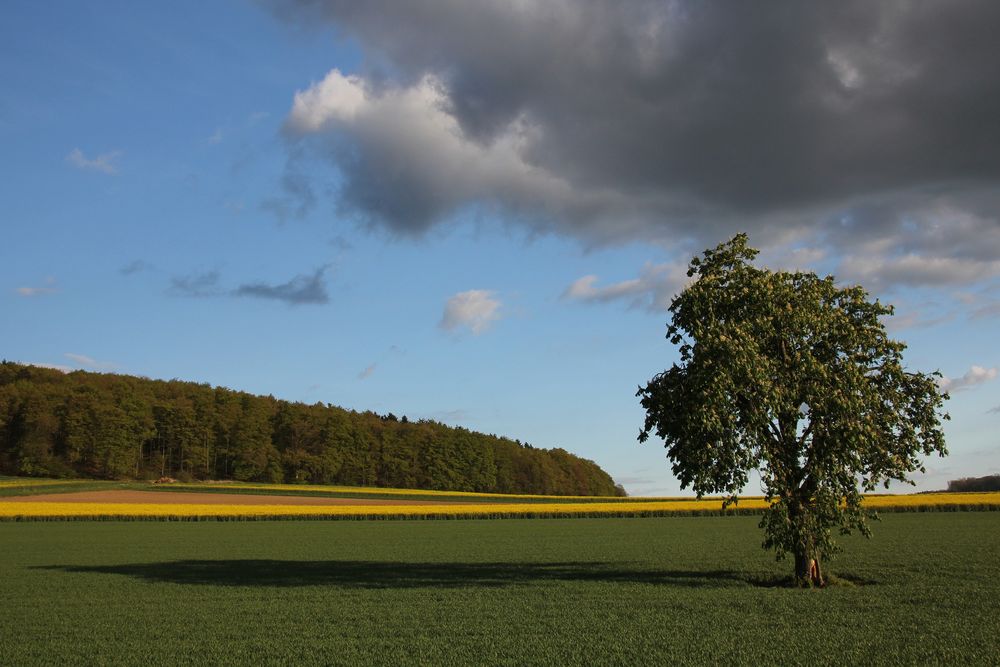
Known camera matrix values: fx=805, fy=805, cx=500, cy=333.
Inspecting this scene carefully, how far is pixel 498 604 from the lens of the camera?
75.7 feet

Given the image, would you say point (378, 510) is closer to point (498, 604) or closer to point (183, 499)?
point (183, 499)

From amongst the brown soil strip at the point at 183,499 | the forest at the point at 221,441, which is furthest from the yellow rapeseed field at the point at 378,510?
the forest at the point at 221,441

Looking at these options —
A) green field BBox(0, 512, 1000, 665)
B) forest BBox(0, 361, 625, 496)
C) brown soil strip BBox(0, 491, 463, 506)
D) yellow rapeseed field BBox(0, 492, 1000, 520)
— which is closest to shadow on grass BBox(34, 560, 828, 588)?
green field BBox(0, 512, 1000, 665)

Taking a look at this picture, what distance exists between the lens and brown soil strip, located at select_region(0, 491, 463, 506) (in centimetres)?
8630

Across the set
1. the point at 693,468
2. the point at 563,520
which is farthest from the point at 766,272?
the point at 563,520

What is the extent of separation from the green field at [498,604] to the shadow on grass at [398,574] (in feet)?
0.41

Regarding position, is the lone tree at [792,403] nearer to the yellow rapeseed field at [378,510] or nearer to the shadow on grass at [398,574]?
the shadow on grass at [398,574]

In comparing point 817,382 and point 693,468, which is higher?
point 817,382

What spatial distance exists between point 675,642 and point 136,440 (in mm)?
138646

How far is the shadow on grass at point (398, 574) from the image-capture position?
28.5 m

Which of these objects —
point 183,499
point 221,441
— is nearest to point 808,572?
point 183,499

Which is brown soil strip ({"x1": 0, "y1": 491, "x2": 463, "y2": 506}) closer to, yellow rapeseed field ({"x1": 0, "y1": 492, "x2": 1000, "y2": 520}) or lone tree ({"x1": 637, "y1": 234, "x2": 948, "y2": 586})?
yellow rapeseed field ({"x1": 0, "y1": 492, "x2": 1000, "y2": 520})

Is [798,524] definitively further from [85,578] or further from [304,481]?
[304,481]

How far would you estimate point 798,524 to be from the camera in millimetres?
26500
